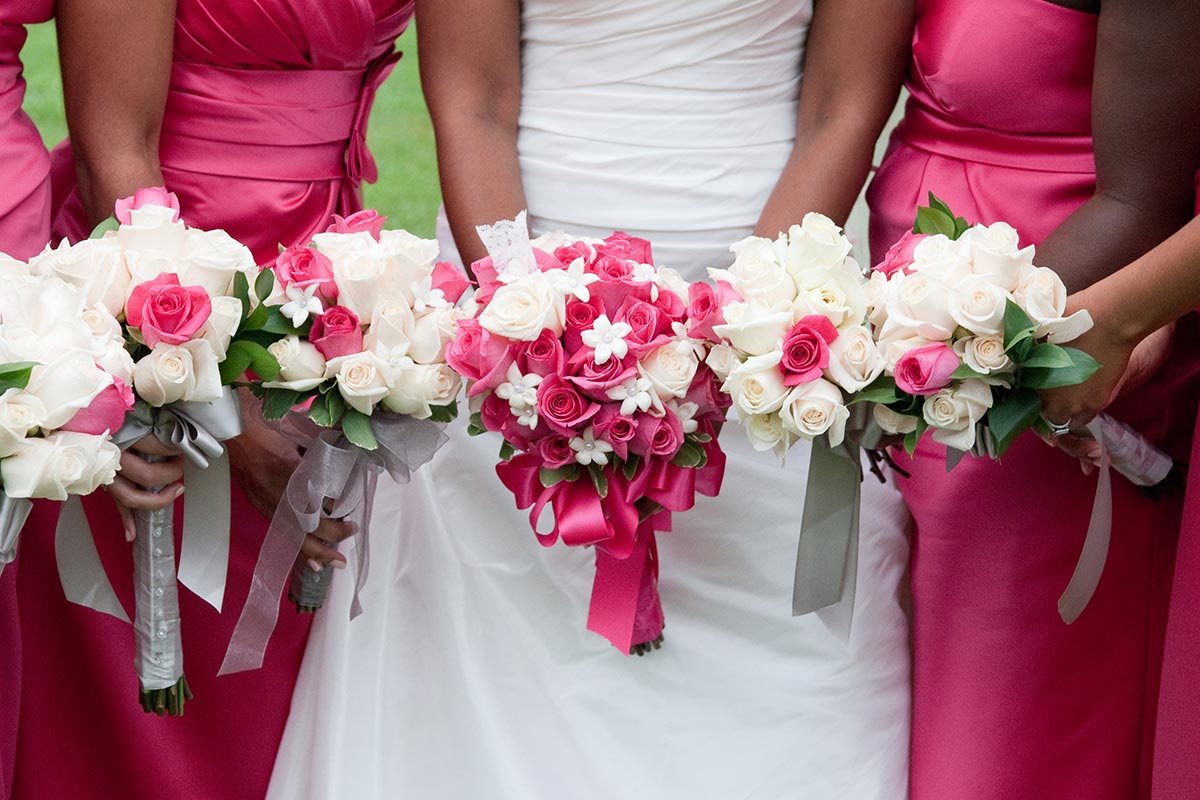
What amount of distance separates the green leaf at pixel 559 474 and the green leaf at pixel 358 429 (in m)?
0.24

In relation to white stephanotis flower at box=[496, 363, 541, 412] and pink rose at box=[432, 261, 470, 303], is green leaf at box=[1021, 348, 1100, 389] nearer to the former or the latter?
white stephanotis flower at box=[496, 363, 541, 412]

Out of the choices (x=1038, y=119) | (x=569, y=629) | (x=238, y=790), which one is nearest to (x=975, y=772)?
(x=569, y=629)

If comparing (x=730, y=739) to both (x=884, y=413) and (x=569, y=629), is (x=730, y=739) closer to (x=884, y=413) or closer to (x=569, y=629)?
(x=569, y=629)

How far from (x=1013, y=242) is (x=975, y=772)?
1.02 m

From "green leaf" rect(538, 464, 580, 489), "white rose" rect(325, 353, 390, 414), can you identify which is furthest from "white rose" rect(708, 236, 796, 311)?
"white rose" rect(325, 353, 390, 414)

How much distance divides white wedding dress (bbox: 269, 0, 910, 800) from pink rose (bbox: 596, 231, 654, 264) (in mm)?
526

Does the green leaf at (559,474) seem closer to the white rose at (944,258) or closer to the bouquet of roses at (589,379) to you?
the bouquet of roses at (589,379)

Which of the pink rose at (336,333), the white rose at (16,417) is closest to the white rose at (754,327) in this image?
the pink rose at (336,333)

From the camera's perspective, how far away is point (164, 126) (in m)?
2.54

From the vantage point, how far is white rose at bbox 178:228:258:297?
1.89 m

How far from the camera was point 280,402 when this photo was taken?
1.95m

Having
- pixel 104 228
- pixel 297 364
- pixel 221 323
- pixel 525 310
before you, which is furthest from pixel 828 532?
pixel 104 228

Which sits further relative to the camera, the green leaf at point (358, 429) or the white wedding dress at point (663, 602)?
the white wedding dress at point (663, 602)

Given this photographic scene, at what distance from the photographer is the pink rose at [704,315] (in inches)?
74.7
